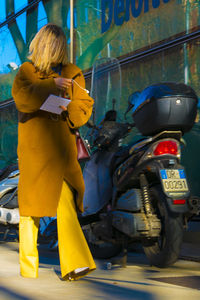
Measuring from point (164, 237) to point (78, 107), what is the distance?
1254 millimetres

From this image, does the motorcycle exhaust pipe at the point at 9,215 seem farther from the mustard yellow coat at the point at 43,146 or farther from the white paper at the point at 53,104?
the white paper at the point at 53,104

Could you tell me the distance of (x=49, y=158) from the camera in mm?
3684

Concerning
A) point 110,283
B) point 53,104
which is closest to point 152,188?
point 110,283

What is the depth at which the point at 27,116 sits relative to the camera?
3.73 meters

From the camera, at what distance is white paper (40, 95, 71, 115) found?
356 cm

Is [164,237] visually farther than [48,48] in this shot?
Yes

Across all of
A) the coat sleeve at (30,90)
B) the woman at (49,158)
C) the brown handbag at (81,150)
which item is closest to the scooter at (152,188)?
the brown handbag at (81,150)

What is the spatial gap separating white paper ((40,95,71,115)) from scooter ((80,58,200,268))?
107cm

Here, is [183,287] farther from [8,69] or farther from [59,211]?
[8,69]

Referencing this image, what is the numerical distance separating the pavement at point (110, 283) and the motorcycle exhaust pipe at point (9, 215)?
4.34ft

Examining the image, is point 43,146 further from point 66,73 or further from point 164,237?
point 164,237

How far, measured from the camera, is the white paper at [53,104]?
11.7 feet

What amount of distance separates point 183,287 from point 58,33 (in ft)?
5.91

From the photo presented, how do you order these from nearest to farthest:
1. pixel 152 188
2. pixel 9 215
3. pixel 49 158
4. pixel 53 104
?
1. pixel 53 104
2. pixel 49 158
3. pixel 152 188
4. pixel 9 215
